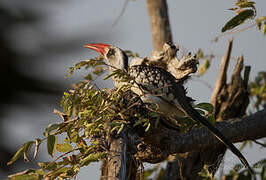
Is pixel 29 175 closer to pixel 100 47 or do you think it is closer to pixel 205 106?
pixel 205 106

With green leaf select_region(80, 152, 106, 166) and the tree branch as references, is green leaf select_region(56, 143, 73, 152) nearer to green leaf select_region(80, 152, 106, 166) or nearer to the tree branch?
green leaf select_region(80, 152, 106, 166)

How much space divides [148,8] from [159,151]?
1615 millimetres

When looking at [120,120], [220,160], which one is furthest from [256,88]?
[120,120]

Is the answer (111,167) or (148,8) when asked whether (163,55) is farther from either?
(148,8)

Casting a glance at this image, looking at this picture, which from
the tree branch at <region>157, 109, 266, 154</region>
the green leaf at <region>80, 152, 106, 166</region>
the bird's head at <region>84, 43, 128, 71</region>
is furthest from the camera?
the bird's head at <region>84, 43, 128, 71</region>

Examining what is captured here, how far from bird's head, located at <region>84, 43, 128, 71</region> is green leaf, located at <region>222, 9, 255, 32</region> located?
2.33 feet

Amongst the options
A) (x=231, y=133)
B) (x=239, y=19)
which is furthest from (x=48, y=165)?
(x=231, y=133)

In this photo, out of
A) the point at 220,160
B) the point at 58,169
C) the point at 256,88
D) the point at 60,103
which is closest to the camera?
the point at 58,169

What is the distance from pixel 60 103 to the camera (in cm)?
141

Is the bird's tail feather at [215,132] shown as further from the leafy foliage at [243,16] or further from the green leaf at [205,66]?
the green leaf at [205,66]

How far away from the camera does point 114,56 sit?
2.11 metres

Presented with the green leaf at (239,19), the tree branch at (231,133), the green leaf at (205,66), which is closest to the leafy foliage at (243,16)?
the green leaf at (239,19)

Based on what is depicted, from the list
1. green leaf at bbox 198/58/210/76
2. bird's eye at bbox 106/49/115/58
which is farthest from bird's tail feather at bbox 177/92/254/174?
green leaf at bbox 198/58/210/76

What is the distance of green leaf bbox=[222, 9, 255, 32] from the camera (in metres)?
1.48
